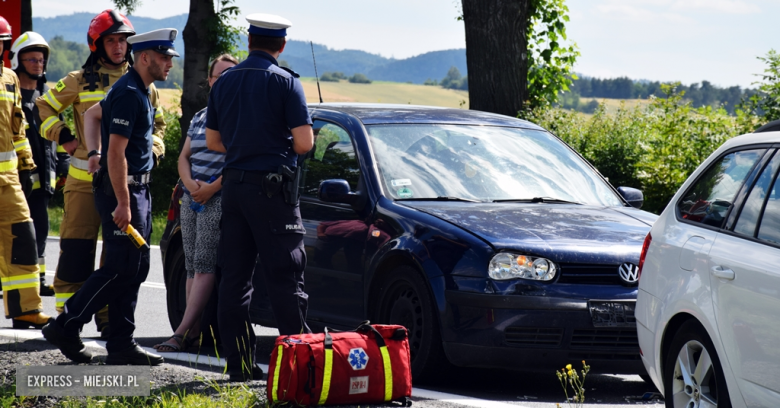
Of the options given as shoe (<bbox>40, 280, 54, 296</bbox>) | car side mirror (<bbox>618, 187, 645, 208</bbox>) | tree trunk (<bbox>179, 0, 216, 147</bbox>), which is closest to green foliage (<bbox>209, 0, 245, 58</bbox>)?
tree trunk (<bbox>179, 0, 216, 147</bbox>)

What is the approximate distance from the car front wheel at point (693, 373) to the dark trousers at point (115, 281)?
306 centimetres

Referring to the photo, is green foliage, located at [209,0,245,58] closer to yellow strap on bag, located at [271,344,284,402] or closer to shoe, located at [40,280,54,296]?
shoe, located at [40,280,54,296]

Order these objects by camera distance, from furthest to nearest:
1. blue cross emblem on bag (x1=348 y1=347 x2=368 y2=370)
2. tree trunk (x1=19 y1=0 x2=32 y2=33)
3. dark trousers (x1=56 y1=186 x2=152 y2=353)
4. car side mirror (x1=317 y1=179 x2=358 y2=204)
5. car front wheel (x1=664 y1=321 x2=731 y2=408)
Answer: tree trunk (x1=19 y1=0 x2=32 y2=33) → car side mirror (x1=317 y1=179 x2=358 y2=204) → dark trousers (x1=56 y1=186 x2=152 y2=353) → blue cross emblem on bag (x1=348 y1=347 x2=368 y2=370) → car front wheel (x1=664 y1=321 x2=731 y2=408)

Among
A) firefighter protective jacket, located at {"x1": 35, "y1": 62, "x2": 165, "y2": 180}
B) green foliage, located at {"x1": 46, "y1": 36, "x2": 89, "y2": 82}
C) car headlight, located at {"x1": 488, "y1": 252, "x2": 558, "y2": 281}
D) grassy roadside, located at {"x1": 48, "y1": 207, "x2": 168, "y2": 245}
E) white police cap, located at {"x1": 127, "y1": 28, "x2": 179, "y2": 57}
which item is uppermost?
green foliage, located at {"x1": 46, "y1": 36, "x2": 89, "y2": 82}

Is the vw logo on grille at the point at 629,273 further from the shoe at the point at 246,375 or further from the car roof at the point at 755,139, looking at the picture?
the shoe at the point at 246,375

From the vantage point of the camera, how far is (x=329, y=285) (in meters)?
6.68

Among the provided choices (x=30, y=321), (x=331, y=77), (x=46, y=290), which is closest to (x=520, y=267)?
(x=30, y=321)

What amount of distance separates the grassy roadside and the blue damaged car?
7.67 metres

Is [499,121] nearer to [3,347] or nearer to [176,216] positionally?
[176,216]

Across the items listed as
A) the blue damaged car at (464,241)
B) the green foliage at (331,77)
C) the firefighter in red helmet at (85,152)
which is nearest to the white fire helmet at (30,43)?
the firefighter in red helmet at (85,152)

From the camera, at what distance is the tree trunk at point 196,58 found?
18.2 meters

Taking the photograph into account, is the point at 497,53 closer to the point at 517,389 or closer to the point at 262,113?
the point at 517,389

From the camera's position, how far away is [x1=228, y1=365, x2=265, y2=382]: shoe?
18.2 feet

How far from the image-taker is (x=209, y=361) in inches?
243
